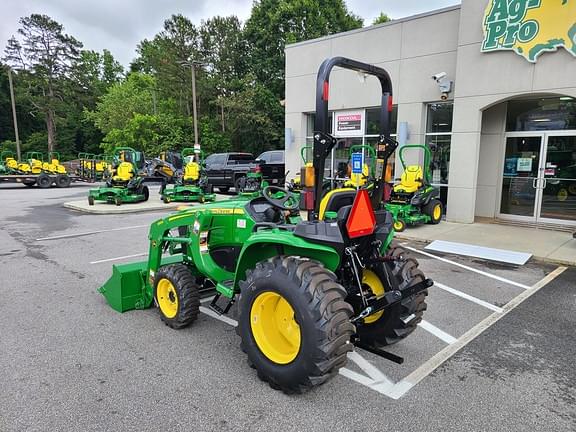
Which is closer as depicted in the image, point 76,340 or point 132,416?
point 132,416

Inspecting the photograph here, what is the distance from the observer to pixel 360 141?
12.9 m

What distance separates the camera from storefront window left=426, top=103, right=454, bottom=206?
36.6 ft

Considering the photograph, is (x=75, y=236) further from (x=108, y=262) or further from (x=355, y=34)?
(x=355, y=34)

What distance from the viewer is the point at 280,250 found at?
3.29 meters

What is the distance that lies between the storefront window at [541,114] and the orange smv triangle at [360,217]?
890 cm

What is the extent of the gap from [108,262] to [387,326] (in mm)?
5033

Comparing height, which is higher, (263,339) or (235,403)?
(263,339)

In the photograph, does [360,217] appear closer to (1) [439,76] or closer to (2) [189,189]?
(1) [439,76]

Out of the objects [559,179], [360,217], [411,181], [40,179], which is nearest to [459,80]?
[411,181]

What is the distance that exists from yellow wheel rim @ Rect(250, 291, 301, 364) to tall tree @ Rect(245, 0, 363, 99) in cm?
3012

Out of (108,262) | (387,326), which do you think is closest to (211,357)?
(387,326)

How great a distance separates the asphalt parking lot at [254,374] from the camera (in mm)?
2654

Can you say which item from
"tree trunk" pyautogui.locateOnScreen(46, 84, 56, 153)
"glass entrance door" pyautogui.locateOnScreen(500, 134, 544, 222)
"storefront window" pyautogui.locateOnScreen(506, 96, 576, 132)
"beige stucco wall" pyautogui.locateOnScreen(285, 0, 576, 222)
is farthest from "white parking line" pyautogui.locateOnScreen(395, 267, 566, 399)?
"tree trunk" pyautogui.locateOnScreen(46, 84, 56, 153)

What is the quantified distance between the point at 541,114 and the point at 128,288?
1032cm
